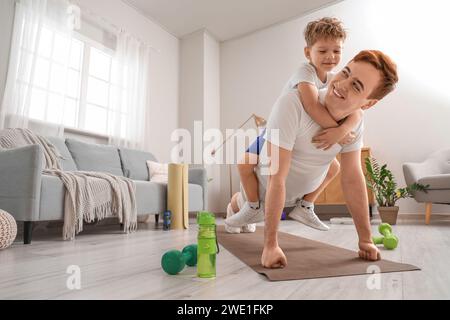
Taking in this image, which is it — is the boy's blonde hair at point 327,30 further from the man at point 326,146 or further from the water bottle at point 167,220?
the water bottle at point 167,220

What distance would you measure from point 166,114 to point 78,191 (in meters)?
2.78

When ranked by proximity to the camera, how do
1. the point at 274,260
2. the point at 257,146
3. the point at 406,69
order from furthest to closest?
the point at 406,69
the point at 257,146
the point at 274,260

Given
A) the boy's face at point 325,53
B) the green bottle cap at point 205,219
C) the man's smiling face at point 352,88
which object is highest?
the boy's face at point 325,53

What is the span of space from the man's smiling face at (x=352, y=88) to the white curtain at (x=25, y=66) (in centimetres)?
269

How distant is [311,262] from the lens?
1.09 metres

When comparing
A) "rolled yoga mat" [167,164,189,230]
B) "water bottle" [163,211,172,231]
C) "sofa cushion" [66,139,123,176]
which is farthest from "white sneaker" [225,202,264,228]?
"sofa cushion" [66,139,123,176]

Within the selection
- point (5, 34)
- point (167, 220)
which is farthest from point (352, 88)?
point (5, 34)

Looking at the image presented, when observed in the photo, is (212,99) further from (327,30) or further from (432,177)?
(327,30)

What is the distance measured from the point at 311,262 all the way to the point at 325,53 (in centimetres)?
73

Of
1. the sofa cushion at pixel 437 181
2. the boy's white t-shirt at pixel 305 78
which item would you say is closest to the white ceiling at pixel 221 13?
the sofa cushion at pixel 437 181

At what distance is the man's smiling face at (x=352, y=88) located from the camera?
99 cm
